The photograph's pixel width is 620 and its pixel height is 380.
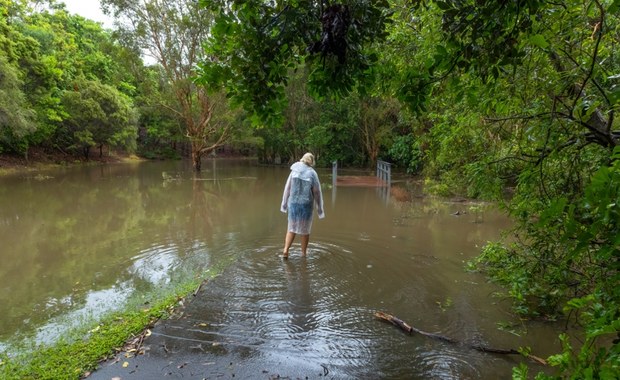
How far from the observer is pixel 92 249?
23.4 feet

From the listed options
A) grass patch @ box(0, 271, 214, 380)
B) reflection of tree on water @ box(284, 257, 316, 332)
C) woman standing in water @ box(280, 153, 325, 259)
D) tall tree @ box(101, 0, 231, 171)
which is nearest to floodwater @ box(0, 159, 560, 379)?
reflection of tree on water @ box(284, 257, 316, 332)

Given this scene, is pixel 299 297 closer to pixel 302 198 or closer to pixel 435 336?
pixel 435 336

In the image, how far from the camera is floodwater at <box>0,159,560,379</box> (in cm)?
358

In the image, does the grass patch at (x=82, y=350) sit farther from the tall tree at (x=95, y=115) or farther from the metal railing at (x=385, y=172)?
Answer: the tall tree at (x=95, y=115)

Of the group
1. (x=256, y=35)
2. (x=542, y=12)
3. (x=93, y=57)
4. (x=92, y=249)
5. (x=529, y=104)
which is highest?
(x=93, y=57)

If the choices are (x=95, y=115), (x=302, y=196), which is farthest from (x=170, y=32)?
(x=302, y=196)

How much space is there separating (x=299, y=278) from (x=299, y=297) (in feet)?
2.12

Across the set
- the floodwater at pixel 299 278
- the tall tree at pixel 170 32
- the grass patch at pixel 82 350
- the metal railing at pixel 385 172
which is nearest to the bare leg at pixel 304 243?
the floodwater at pixel 299 278

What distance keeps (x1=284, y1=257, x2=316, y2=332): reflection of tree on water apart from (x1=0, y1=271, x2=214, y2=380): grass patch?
1289 millimetres

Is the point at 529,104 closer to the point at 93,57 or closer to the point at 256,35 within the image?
the point at 256,35

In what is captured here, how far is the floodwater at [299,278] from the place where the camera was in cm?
358

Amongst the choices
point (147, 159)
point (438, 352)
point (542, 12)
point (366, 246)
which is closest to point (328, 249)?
point (366, 246)

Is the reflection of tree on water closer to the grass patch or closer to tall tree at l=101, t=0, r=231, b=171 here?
the grass patch

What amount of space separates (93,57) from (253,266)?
3435cm
